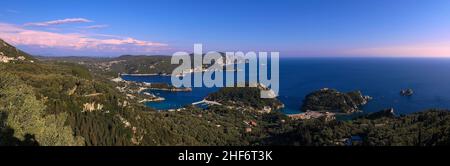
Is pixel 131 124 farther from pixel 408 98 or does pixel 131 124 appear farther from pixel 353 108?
pixel 408 98

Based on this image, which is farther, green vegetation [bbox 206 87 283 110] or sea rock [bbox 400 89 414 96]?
sea rock [bbox 400 89 414 96]

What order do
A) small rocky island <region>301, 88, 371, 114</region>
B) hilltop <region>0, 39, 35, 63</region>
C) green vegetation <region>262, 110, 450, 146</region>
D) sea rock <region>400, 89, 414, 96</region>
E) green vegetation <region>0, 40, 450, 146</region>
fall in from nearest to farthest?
green vegetation <region>0, 40, 450, 146</region> → green vegetation <region>262, 110, 450, 146</region> → hilltop <region>0, 39, 35, 63</region> → small rocky island <region>301, 88, 371, 114</region> → sea rock <region>400, 89, 414, 96</region>

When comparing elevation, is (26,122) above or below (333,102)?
above

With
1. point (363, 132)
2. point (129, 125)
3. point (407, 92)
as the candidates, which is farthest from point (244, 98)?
point (129, 125)

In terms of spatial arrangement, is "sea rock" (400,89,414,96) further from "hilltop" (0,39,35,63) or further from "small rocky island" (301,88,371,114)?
"hilltop" (0,39,35,63)

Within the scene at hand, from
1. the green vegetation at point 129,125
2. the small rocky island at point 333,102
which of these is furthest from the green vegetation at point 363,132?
the small rocky island at point 333,102

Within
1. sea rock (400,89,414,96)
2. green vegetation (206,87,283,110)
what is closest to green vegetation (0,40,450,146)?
green vegetation (206,87,283,110)

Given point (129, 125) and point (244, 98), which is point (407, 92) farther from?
point (129, 125)

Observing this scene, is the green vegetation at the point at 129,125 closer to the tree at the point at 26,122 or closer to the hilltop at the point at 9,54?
the tree at the point at 26,122
